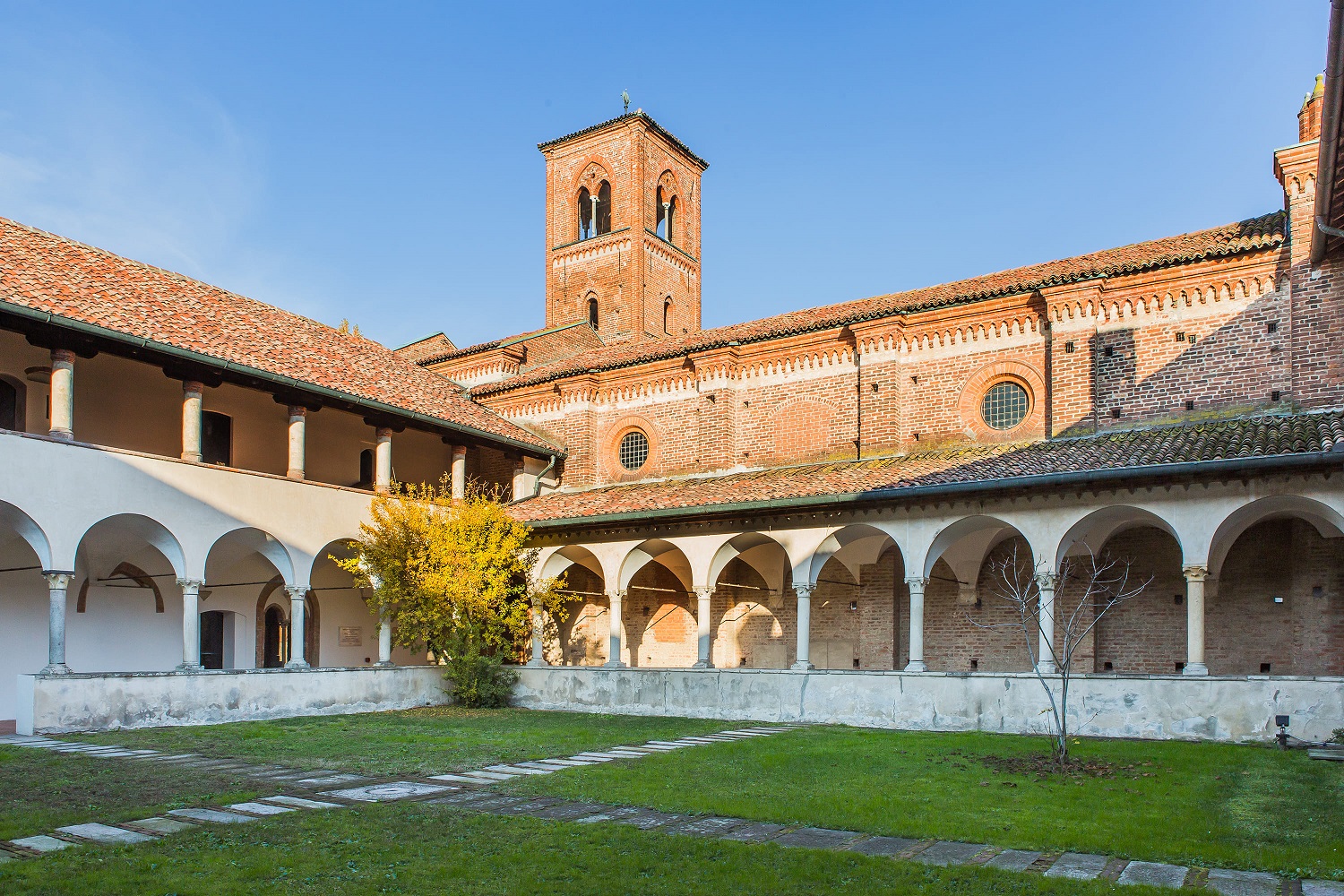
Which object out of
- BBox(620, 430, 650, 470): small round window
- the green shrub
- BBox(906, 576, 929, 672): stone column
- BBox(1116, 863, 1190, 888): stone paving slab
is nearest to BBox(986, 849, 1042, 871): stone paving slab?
BBox(1116, 863, 1190, 888): stone paving slab

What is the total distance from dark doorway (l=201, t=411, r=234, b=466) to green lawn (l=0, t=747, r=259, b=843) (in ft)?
27.6

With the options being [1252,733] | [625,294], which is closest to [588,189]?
[625,294]

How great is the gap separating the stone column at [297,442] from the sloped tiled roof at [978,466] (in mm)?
4452

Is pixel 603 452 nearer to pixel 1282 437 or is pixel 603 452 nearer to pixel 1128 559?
pixel 1128 559

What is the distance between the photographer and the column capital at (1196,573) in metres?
14.2

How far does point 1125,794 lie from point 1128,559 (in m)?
8.51

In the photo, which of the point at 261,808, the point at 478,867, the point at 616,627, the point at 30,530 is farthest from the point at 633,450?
the point at 478,867

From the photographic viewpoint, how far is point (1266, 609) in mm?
15828

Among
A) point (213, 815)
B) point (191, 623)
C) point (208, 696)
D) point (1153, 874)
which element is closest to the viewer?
point (1153, 874)

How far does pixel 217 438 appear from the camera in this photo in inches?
775

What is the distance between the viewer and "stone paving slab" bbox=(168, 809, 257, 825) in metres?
7.99

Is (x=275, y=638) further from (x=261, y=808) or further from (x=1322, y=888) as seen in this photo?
(x=1322, y=888)

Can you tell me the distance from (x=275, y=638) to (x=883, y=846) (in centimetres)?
1725

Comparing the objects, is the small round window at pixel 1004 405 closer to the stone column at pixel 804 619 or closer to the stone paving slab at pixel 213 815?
the stone column at pixel 804 619
